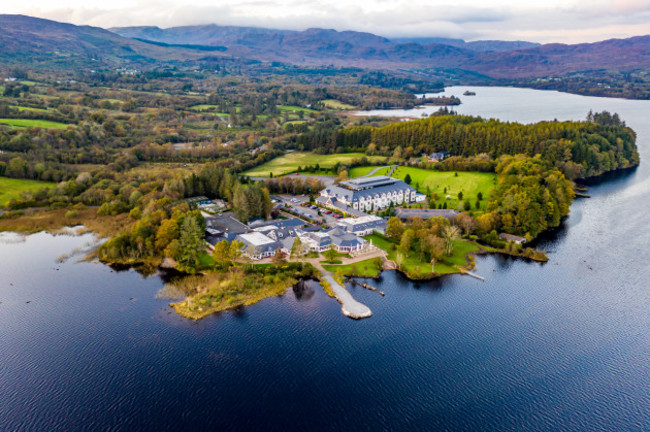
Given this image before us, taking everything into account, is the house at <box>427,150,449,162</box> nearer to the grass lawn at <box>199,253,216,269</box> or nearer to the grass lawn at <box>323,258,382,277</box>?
the grass lawn at <box>323,258,382,277</box>

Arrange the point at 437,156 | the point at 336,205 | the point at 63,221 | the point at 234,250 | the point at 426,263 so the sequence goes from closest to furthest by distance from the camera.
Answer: the point at 234,250 < the point at 426,263 < the point at 63,221 < the point at 336,205 < the point at 437,156

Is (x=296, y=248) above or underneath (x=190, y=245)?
above

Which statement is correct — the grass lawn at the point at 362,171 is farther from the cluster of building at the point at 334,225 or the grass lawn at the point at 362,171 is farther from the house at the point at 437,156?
the house at the point at 437,156

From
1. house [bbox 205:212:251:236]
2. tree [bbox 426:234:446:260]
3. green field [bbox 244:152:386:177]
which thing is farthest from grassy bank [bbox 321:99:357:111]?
tree [bbox 426:234:446:260]

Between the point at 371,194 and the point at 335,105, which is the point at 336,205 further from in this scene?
the point at 335,105

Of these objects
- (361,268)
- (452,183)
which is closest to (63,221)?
(361,268)

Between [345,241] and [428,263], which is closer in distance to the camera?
[428,263]
